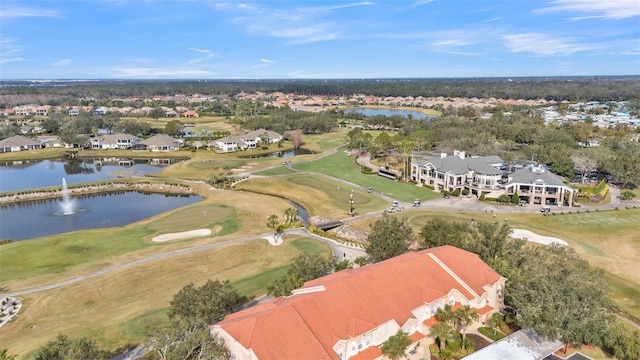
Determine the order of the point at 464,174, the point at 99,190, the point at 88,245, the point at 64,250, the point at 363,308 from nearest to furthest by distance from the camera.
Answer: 1. the point at 363,308
2. the point at 64,250
3. the point at 88,245
4. the point at 464,174
5. the point at 99,190

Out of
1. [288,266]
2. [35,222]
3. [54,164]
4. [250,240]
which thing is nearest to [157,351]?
[288,266]

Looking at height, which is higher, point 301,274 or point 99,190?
point 301,274

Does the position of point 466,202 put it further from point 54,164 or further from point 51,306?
point 54,164

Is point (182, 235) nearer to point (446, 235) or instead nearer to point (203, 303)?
point (203, 303)

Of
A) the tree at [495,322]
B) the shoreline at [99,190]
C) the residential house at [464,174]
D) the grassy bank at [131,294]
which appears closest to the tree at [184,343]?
the grassy bank at [131,294]

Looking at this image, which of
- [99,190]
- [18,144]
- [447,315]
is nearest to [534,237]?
[447,315]

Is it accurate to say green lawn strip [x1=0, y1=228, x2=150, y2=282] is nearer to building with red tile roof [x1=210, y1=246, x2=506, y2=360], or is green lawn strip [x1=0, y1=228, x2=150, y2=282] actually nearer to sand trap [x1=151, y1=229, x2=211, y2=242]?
sand trap [x1=151, y1=229, x2=211, y2=242]

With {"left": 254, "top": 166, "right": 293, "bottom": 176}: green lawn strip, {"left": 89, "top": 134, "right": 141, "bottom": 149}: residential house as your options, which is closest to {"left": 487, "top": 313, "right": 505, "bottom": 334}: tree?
{"left": 254, "top": 166, "right": 293, "bottom": 176}: green lawn strip
